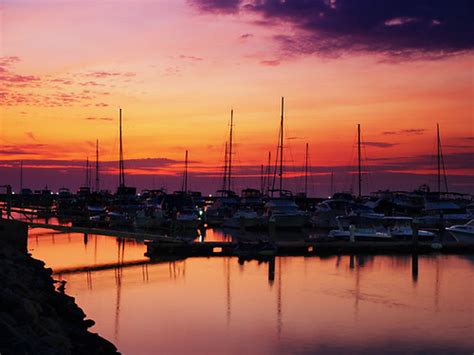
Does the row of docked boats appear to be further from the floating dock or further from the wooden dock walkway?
the wooden dock walkway

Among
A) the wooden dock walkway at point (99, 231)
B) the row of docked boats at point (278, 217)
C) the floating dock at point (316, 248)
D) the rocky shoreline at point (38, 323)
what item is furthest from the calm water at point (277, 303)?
the row of docked boats at point (278, 217)

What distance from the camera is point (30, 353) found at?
12.2m

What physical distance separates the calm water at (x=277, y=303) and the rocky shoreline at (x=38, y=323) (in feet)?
4.89

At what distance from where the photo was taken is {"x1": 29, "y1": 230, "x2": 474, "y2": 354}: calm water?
773 inches

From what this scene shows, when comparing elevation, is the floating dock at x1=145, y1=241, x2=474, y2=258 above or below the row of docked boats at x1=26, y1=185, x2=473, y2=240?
below

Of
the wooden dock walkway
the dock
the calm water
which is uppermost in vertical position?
the wooden dock walkway

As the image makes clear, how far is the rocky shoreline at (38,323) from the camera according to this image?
482 inches

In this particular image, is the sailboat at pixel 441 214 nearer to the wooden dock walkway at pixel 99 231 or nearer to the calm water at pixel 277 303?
the calm water at pixel 277 303

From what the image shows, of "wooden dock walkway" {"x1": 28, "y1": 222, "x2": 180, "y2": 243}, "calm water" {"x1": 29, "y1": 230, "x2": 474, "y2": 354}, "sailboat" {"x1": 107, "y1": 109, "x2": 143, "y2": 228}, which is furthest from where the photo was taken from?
"sailboat" {"x1": 107, "y1": 109, "x2": 143, "y2": 228}

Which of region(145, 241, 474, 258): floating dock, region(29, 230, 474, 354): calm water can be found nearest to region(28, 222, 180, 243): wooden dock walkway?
region(145, 241, 474, 258): floating dock

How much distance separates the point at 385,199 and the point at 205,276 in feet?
131

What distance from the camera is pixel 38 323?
48.4 ft

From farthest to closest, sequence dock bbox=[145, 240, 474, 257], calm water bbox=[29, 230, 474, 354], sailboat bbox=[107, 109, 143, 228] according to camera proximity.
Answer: sailboat bbox=[107, 109, 143, 228] → dock bbox=[145, 240, 474, 257] → calm water bbox=[29, 230, 474, 354]

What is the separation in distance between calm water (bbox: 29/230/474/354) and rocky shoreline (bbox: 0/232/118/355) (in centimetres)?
149
